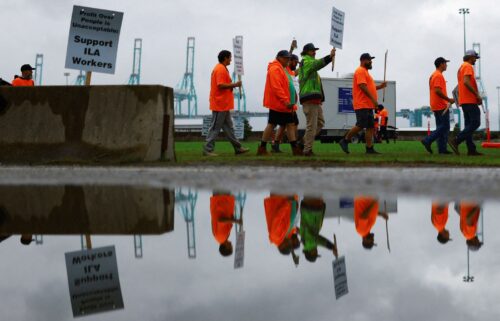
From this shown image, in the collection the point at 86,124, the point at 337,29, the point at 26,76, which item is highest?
the point at 337,29

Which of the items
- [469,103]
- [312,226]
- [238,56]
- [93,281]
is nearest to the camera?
[93,281]

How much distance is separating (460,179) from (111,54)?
684cm

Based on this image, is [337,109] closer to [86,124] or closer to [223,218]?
[86,124]

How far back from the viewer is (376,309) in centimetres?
256

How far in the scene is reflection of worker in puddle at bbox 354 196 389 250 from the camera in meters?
4.07

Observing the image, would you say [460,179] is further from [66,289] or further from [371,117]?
[371,117]

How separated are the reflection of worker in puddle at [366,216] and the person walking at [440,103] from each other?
10647 mm

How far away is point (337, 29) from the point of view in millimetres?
Result: 17234

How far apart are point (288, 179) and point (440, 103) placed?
9.16 metres

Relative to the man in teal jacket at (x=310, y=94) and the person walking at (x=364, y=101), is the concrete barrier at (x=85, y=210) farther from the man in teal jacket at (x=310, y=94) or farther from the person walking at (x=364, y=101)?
the person walking at (x=364, y=101)

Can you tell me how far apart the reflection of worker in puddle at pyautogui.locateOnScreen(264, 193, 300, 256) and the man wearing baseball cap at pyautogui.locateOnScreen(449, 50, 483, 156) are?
9.90m

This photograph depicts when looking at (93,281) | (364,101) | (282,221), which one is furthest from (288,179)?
(364,101)

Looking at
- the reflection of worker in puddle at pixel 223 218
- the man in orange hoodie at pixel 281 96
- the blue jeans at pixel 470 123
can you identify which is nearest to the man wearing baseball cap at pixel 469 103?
the blue jeans at pixel 470 123

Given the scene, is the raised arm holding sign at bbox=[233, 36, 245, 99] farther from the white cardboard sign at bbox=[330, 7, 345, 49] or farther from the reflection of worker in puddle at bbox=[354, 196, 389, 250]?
the reflection of worker in puddle at bbox=[354, 196, 389, 250]
